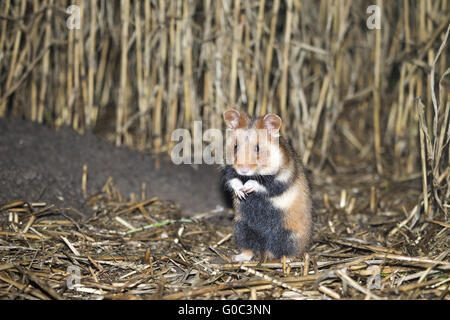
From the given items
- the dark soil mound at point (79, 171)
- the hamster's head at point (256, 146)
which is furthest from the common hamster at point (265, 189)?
the dark soil mound at point (79, 171)

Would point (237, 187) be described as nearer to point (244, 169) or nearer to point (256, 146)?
point (244, 169)

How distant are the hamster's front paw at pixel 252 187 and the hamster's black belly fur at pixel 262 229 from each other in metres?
0.06

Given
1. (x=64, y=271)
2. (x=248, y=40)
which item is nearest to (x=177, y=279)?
(x=64, y=271)

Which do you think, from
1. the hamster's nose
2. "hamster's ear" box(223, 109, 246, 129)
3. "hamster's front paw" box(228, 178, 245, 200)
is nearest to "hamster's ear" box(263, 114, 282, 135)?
"hamster's ear" box(223, 109, 246, 129)

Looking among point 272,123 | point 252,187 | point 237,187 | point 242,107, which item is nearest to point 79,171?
point 242,107

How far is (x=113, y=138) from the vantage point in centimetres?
557

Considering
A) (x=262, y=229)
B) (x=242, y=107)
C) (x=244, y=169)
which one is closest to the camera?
(x=244, y=169)

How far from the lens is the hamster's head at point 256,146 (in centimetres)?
330

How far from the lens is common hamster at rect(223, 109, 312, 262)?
3326mm

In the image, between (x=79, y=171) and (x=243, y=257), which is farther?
(x=79, y=171)

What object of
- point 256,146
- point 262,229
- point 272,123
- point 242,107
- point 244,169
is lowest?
point 262,229

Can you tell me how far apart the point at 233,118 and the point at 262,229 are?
85 centimetres

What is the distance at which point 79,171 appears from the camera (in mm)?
4645
